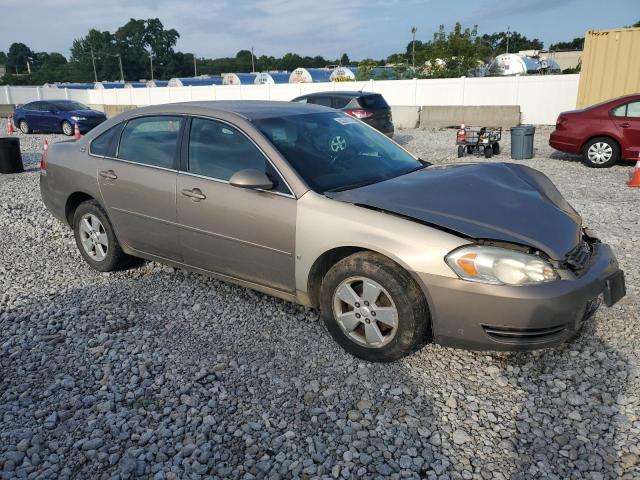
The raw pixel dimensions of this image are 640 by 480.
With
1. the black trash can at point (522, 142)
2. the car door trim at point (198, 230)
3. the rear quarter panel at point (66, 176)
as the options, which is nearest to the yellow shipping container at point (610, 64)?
the black trash can at point (522, 142)

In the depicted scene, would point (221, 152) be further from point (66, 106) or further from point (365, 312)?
point (66, 106)

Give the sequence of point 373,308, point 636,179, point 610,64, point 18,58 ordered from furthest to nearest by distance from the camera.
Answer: point 18,58, point 610,64, point 636,179, point 373,308

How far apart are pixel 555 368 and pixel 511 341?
1.78 feet

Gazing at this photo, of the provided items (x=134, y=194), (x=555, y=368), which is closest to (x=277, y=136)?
(x=134, y=194)

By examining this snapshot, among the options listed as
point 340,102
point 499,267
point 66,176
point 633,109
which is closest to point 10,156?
point 66,176

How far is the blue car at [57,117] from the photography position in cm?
2020

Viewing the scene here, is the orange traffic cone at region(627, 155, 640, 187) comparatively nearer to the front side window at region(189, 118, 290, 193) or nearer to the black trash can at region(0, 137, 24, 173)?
the front side window at region(189, 118, 290, 193)

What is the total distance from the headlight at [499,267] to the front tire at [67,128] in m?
20.7

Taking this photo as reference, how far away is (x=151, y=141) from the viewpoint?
452cm

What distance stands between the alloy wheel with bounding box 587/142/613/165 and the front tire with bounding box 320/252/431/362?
29.6 ft

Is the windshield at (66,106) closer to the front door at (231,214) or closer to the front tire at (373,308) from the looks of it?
the front door at (231,214)

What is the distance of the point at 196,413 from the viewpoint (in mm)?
3023

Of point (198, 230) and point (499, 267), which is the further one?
point (198, 230)

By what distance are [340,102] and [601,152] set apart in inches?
258
